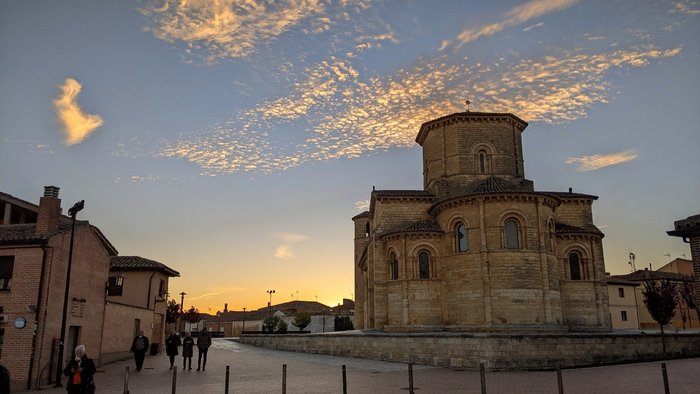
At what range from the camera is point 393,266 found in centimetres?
3475

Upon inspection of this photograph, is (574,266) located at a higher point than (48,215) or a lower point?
lower

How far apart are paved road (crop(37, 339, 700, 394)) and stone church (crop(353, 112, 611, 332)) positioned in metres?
9.49

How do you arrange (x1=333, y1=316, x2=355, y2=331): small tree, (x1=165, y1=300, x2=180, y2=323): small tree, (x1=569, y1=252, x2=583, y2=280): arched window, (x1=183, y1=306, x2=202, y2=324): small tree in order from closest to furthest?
(x1=569, y1=252, x2=583, y2=280): arched window → (x1=165, y1=300, x2=180, y2=323): small tree → (x1=333, y1=316, x2=355, y2=331): small tree → (x1=183, y1=306, x2=202, y2=324): small tree

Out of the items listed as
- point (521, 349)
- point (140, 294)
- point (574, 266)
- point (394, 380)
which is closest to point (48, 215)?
point (394, 380)

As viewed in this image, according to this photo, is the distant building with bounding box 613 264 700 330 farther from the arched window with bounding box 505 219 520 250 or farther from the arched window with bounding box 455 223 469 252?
the arched window with bounding box 455 223 469 252

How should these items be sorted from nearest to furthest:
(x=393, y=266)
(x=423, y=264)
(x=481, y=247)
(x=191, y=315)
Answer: (x=481, y=247)
(x=423, y=264)
(x=393, y=266)
(x=191, y=315)

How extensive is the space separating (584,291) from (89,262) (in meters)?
29.2

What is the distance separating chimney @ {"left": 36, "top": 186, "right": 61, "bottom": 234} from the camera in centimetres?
1994

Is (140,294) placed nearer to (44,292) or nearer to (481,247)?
(44,292)

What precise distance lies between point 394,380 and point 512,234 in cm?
1667

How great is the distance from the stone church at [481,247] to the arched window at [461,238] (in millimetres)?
66

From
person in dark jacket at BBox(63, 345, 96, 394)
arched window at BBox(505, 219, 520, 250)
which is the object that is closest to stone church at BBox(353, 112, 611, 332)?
arched window at BBox(505, 219, 520, 250)

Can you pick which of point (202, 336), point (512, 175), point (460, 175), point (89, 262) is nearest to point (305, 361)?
point (202, 336)

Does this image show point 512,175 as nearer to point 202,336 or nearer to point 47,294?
point 202,336
